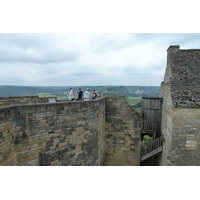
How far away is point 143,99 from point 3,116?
10.7 m

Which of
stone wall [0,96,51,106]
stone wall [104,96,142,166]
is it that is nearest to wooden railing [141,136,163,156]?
stone wall [104,96,142,166]

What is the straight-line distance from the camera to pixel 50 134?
5703 mm

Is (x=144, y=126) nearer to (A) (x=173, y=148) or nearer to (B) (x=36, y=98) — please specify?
(A) (x=173, y=148)

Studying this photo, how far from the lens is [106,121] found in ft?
31.8

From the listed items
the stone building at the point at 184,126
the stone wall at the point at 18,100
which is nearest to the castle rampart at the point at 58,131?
the stone wall at the point at 18,100

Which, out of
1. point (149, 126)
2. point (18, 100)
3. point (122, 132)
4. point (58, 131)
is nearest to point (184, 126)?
point (122, 132)

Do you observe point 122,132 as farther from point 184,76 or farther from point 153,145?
point 184,76

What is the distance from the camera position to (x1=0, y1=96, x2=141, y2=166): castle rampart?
4.74m

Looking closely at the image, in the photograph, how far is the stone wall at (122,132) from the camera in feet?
31.1

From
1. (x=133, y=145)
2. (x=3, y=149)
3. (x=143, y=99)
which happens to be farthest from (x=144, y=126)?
(x=3, y=149)

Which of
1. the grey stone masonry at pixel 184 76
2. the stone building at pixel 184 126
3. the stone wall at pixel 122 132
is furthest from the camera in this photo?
the stone wall at pixel 122 132

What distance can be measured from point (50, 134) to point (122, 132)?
521cm

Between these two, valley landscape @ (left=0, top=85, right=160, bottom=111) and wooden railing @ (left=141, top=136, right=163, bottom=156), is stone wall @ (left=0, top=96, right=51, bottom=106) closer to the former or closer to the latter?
wooden railing @ (left=141, top=136, right=163, bottom=156)

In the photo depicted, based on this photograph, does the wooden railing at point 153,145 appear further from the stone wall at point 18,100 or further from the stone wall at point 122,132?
the stone wall at point 18,100
